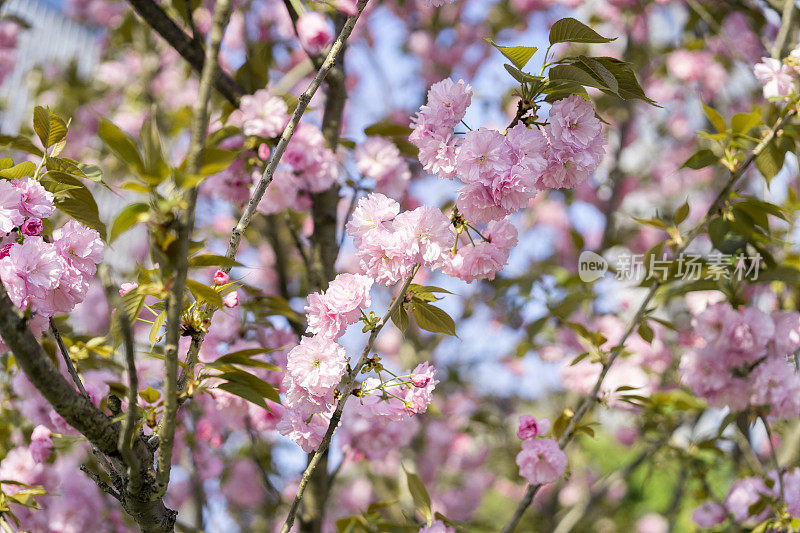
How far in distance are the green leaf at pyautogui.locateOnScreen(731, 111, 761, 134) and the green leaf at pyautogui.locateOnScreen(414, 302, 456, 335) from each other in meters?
0.74

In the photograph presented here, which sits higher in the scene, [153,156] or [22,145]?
[22,145]

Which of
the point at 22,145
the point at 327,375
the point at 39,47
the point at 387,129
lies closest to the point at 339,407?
the point at 327,375

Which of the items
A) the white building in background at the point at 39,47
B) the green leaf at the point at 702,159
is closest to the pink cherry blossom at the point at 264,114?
the green leaf at the point at 702,159

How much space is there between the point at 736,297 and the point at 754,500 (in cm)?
46

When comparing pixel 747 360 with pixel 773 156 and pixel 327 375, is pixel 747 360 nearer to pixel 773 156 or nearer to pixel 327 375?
pixel 773 156

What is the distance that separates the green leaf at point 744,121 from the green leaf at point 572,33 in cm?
56

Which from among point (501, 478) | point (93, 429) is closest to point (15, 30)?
point (93, 429)

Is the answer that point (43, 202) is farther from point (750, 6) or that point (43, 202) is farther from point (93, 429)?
point (750, 6)

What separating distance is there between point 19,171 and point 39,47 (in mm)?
3633

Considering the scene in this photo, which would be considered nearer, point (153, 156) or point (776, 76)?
point (153, 156)

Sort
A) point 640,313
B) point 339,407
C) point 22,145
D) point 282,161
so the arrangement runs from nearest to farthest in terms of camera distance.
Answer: point 339,407 < point 22,145 < point 640,313 < point 282,161

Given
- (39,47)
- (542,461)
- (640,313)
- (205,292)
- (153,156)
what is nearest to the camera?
(153,156)

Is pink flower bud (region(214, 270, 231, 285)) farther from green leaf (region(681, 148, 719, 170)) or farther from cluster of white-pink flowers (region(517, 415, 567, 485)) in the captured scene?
green leaf (region(681, 148, 719, 170))

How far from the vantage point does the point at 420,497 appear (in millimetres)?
1128
